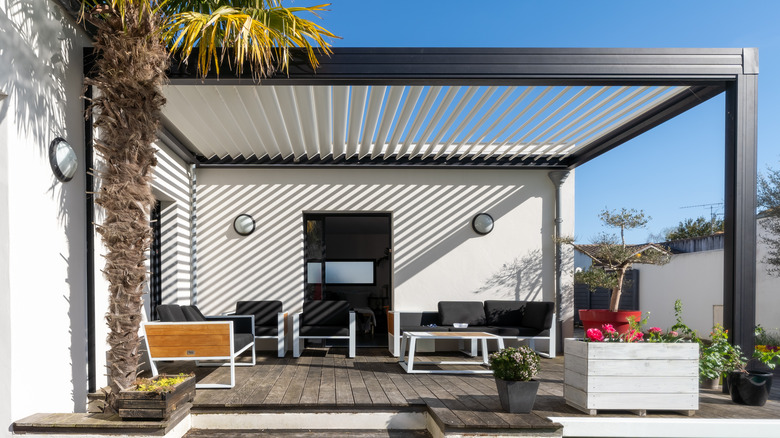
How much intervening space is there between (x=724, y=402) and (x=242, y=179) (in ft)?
22.0

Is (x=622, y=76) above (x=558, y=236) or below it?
above

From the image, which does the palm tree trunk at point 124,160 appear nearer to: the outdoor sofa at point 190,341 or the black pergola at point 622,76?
the black pergola at point 622,76

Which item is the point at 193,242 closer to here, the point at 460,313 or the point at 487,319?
the point at 460,313

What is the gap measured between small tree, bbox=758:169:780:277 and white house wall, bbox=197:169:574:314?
3501 mm

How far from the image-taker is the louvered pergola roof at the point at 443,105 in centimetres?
475

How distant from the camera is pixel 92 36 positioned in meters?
4.61

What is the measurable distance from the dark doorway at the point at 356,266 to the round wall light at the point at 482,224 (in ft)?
4.97

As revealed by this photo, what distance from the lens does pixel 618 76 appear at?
4781 mm

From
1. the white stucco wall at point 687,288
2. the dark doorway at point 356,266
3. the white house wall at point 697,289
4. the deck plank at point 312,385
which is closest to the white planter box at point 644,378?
the deck plank at point 312,385

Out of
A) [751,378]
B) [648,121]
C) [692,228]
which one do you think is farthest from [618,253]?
[692,228]

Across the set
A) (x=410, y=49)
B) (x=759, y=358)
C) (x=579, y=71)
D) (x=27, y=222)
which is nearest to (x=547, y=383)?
(x=759, y=358)

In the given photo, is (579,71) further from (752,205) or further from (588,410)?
(588,410)

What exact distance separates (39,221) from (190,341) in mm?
1821

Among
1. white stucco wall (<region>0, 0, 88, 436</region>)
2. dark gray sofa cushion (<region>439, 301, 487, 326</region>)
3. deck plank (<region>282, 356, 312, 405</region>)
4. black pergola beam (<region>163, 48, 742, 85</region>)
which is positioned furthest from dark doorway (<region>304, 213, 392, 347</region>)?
white stucco wall (<region>0, 0, 88, 436</region>)
